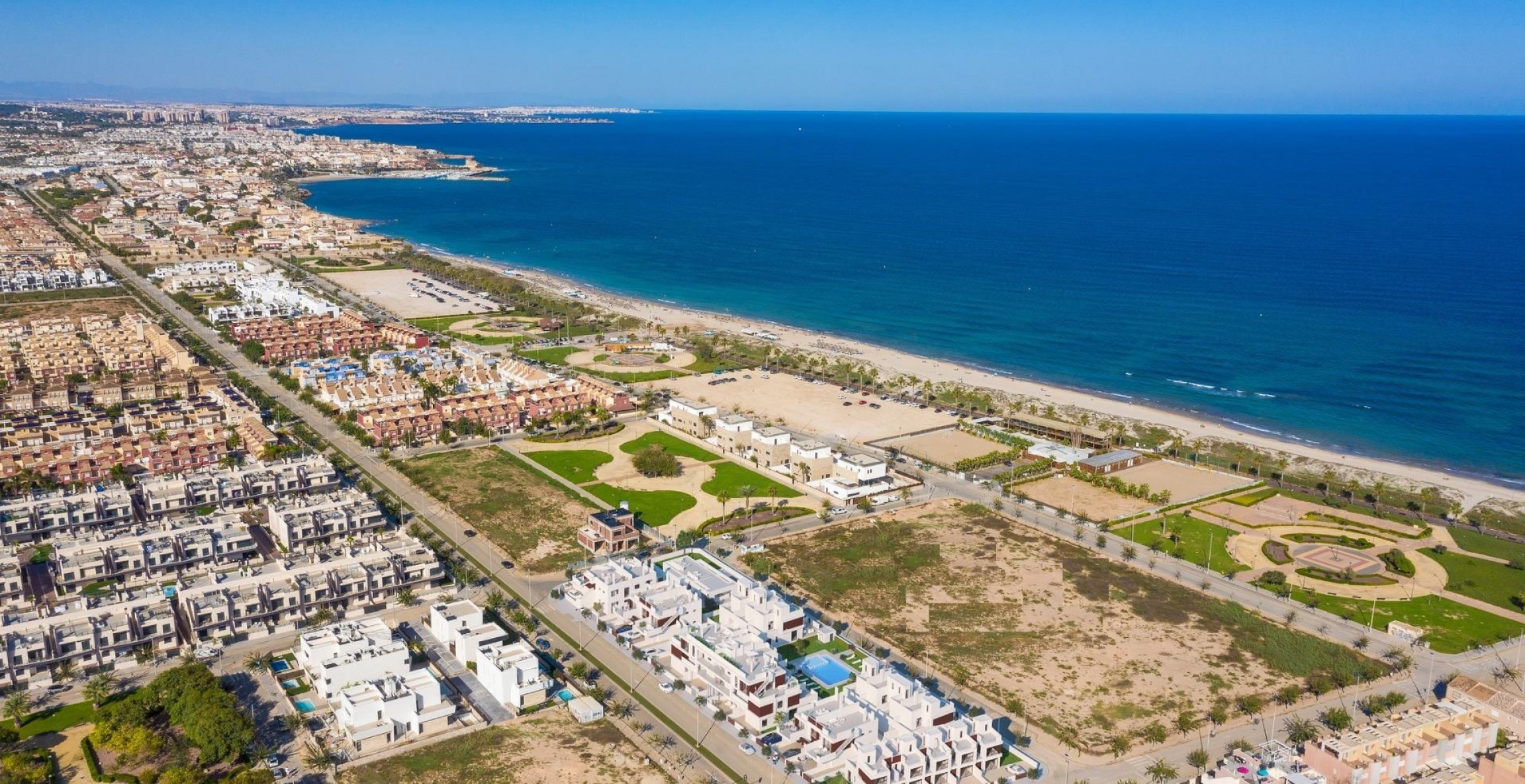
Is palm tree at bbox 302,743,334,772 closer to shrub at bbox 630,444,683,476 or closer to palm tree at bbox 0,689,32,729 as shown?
palm tree at bbox 0,689,32,729

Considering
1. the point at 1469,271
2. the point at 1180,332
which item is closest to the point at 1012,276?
the point at 1180,332

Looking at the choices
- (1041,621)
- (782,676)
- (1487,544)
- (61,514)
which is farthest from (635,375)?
(1487,544)

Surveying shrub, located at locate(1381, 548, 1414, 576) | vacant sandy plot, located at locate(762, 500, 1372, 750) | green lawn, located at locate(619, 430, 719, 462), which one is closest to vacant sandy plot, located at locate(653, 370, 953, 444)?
green lawn, located at locate(619, 430, 719, 462)

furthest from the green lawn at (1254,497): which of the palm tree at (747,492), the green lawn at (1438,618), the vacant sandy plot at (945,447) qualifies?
the palm tree at (747,492)

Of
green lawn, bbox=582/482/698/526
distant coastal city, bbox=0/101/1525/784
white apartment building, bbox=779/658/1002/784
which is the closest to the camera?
white apartment building, bbox=779/658/1002/784

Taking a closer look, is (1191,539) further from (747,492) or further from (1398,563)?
(747,492)
